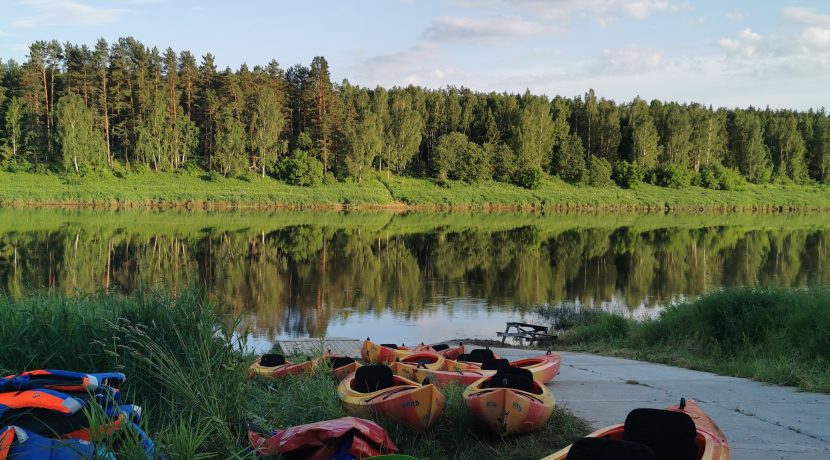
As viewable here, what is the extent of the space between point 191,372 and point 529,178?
218 feet

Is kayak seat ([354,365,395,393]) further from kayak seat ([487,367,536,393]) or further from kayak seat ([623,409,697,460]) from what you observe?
kayak seat ([623,409,697,460])

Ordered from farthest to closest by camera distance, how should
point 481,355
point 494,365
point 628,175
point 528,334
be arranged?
point 628,175 → point 528,334 → point 481,355 → point 494,365

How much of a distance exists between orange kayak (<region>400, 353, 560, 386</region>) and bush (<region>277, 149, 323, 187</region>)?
175ft

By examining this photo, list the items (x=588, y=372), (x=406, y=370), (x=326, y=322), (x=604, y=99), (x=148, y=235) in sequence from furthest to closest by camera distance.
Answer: (x=604, y=99)
(x=148, y=235)
(x=326, y=322)
(x=588, y=372)
(x=406, y=370)

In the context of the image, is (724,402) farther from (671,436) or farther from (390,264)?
(390,264)

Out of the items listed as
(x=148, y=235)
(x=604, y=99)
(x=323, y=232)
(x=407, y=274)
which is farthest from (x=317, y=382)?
(x=604, y=99)

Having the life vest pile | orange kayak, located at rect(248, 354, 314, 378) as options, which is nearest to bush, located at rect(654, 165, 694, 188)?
orange kayak, located at rect(248, 354, 314, 378)

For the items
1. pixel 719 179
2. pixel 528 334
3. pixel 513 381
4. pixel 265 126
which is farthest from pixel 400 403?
pixel 719 179

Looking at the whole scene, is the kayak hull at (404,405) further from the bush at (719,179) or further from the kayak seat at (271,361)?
the bush at (719,179)

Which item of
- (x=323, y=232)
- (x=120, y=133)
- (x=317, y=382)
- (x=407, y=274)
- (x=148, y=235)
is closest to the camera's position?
(x=317, y=382)

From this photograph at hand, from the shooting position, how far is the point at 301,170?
61156 millimetres

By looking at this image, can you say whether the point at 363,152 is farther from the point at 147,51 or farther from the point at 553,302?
the point at 553,302

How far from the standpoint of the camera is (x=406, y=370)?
8188 mm

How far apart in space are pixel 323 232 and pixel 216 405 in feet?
111
